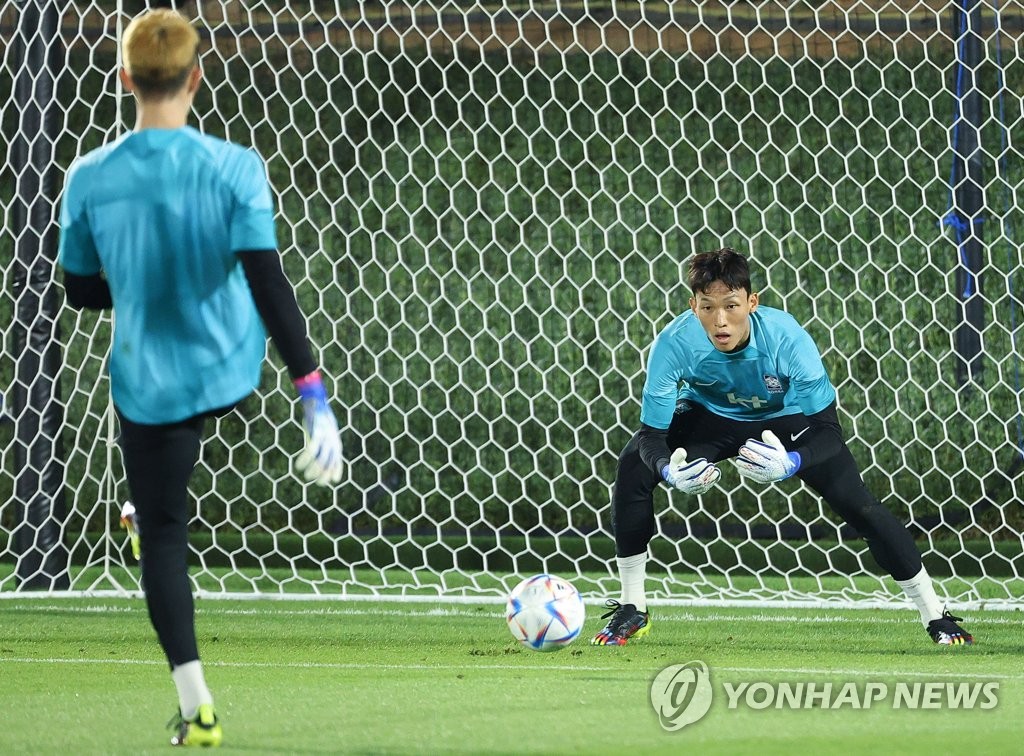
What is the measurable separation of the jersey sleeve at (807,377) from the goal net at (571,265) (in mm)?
1931

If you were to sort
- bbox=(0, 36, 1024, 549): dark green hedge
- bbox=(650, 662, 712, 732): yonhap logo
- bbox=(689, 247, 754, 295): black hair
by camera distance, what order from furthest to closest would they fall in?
bbox=(0, 36, 1024, 549): dark green hedge → bbox=(689, 247, 754, 295): black hair → bbox=(650, 662, 712, 732): yonhap logo

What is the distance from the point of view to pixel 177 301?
2.53 m

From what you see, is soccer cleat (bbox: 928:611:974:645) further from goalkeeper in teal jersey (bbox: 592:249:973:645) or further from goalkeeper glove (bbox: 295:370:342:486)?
goalkeeper glove (bbox: 295:370:342:486)

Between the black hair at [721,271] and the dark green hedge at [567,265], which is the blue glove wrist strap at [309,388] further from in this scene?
the dark green hedge at [567,265]

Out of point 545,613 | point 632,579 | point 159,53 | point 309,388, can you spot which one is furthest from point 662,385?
point 159,53


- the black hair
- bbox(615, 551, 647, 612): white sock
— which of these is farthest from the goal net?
the black hair

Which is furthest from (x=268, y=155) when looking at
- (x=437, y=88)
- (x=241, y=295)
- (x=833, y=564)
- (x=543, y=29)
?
(x=241, y=295)

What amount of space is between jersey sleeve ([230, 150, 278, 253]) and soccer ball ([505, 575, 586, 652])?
1.47 m

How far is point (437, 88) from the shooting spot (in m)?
6.84

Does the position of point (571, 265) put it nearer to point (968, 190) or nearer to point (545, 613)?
point (968, 190)

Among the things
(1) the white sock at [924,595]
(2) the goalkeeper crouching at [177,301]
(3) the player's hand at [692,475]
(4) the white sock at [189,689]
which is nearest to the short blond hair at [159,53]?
(2) the goalkeeper crouching at [177,301]

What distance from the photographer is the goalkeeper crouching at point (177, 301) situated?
248cm

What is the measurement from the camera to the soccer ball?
143 inches

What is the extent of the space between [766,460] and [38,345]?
9.86 ft
